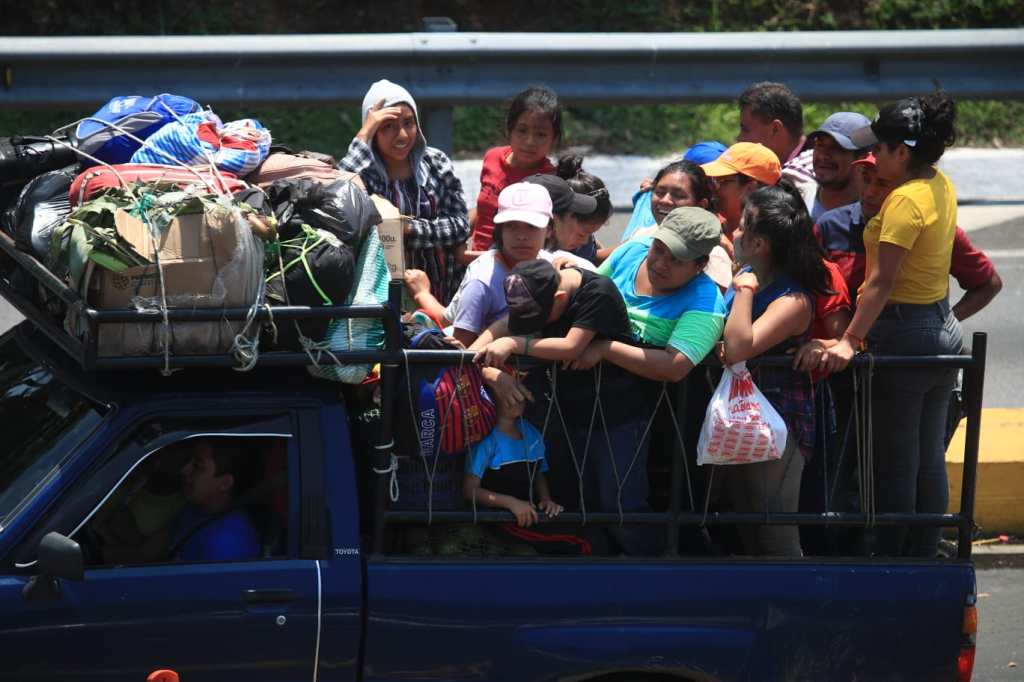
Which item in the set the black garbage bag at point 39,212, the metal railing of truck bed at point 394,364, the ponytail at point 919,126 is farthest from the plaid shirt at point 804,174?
the black garbage bag at point 39,212

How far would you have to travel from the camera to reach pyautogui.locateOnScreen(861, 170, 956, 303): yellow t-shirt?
Result: 4785mm

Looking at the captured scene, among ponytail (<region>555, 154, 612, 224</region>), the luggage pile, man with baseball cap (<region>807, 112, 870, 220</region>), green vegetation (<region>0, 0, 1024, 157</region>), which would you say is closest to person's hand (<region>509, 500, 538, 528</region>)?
the luggage pile

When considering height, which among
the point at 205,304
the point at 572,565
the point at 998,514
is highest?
the point at 205,304

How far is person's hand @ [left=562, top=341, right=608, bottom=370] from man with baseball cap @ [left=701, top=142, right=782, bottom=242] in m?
1.61

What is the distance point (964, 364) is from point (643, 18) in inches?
386

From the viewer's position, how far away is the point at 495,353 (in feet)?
14.1

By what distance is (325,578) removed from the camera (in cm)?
412

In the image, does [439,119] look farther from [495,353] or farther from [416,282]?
[495,353]

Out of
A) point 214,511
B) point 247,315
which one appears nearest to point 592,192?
point 247,315

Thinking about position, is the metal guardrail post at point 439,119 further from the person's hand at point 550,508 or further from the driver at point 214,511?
the driver at point 214,511

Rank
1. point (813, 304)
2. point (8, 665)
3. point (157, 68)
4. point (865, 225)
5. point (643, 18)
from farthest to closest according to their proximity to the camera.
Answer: point (643, 18)
point (157, 68)
point (865, 225)
point (813, 304)
point (8, 665)

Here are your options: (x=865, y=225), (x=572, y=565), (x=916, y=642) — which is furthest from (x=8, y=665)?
(x=865, y=225)

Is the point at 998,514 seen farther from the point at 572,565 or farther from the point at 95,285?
the point at 95,285

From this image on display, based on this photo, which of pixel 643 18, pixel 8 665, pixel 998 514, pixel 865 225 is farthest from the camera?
pixel 643 18
